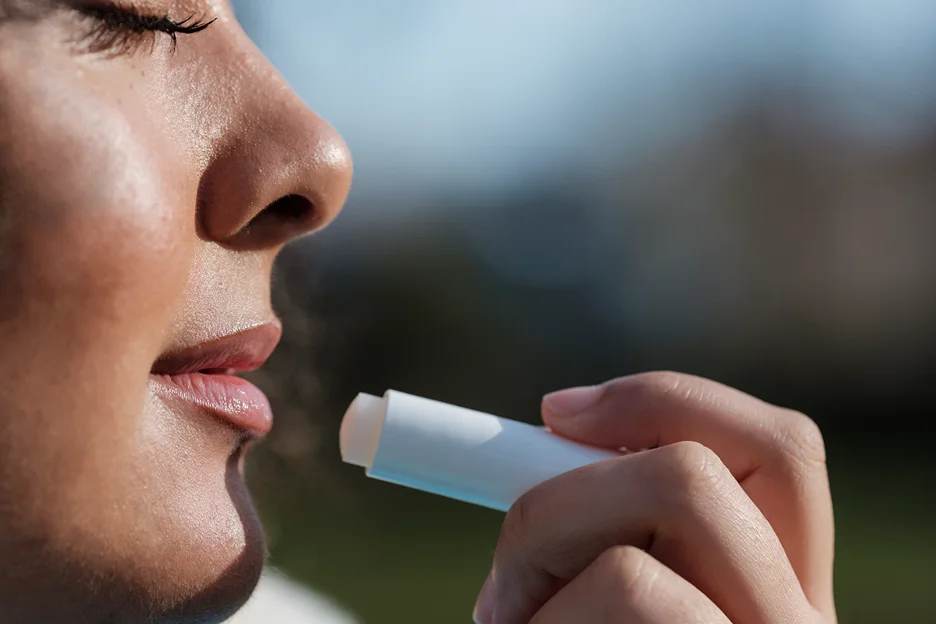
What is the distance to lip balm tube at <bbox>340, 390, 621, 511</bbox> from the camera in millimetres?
683

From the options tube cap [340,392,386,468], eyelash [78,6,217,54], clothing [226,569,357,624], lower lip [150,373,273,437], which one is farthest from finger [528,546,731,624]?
clothing [226,569,357,624]

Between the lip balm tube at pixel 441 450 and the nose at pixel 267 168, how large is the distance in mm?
162

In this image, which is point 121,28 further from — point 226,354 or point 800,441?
point 800,441

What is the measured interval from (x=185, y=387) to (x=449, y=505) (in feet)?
25.3

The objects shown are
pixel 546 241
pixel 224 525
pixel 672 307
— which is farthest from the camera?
pixel 672 307

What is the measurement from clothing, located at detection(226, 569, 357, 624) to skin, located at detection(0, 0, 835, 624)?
68 cm

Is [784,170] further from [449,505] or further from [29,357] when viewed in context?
[29,357]

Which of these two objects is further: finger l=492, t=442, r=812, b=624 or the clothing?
the clothing

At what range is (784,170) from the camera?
33.3 ft

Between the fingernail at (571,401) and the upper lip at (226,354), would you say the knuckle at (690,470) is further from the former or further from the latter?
the upper lip at (226,354)

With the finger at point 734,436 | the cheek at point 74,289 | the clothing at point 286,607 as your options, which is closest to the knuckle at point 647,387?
the finger at point 734,436

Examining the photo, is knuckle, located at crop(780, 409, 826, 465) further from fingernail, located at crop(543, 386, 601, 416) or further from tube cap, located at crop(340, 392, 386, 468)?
tube cap, located at crop(340, 392, 386, 468)

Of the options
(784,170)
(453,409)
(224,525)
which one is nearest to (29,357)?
(224,525)

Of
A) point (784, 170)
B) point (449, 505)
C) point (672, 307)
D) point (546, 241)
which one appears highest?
point (784, 170)
